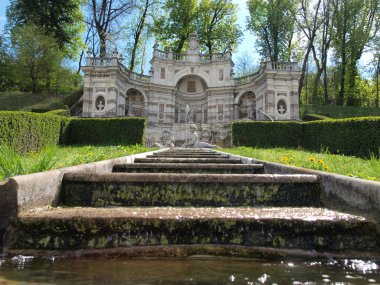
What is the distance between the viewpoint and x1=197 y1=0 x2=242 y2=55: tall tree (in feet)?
124

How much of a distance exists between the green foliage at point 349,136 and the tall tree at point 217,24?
86.3 feet

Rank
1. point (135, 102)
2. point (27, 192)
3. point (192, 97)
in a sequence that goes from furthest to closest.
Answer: point (192, 97), point (135, 102), point (27, 192)

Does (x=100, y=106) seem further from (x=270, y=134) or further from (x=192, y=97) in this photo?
(x=270, y=134)

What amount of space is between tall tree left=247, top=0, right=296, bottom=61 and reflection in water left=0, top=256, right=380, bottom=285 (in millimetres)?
35194

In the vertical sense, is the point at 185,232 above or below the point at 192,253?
above

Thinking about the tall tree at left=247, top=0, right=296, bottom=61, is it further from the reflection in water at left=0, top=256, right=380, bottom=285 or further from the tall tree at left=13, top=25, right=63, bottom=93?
the reflection in water at left=0, top=256, right=380, bottom=285

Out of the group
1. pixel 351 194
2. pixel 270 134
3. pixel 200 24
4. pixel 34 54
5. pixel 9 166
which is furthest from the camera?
pixel 200 24

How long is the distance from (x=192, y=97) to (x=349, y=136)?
25.8 metres

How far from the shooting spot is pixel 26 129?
1186cm

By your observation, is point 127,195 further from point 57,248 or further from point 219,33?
point 219,33

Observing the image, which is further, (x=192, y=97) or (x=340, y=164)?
(x=192, y=97)

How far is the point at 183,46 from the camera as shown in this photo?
39.1 meters

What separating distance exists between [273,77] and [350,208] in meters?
27.1

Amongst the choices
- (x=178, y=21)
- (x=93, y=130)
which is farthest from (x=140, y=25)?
(x=93, y=130)
